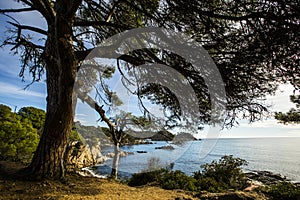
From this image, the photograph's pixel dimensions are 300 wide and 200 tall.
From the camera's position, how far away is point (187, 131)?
4.71 m

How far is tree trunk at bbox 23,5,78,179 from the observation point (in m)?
3.14

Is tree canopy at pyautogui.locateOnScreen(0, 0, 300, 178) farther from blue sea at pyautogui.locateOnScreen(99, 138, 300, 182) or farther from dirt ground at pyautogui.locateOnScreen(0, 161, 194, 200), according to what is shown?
blue sea at pyautogui.locateOnScreen(99, 138, 300, 182)

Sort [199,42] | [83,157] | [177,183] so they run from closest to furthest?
[199,42] → [177,183] → [83,157]

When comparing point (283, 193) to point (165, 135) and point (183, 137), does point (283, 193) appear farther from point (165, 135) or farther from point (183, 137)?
point (165, 135)

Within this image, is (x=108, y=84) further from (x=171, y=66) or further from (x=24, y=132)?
(x=24, y=132)

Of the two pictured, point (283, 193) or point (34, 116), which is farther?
point (34, 116)

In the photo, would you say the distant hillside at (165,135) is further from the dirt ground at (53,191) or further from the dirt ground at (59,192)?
the dirt ground at (53,191)

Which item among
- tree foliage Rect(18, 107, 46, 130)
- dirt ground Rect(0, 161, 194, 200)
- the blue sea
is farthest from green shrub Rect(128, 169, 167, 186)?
tree foliage Rect(18, 107, 46, 130)

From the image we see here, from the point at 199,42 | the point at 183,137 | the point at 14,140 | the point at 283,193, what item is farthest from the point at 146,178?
the point at 14,140

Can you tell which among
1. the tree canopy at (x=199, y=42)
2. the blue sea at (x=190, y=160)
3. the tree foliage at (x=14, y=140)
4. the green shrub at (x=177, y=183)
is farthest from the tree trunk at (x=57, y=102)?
the tree foliage at (x=14, y=140)

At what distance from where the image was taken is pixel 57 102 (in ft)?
10.6

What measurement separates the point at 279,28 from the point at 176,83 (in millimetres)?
2168

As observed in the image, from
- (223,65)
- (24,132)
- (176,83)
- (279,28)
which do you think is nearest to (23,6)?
(176,83)

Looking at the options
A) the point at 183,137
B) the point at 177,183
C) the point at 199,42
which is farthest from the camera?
the point at 183,137
